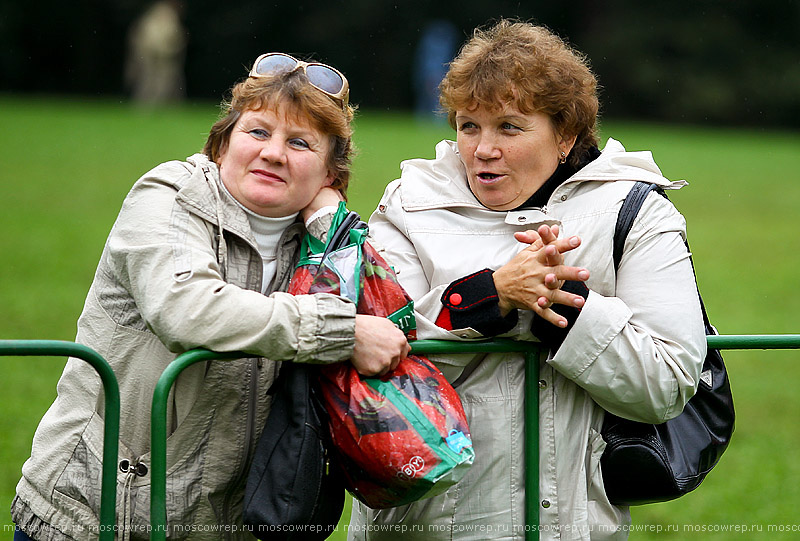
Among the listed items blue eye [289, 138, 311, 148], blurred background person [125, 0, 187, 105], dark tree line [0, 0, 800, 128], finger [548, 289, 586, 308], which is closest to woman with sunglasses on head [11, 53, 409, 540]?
blue eye [289, 138, 311, 148]

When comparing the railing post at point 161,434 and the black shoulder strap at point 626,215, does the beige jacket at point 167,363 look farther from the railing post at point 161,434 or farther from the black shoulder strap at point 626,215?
the black shoulder strap at point 626,215

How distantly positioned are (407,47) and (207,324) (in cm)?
3691

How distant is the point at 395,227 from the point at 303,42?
3578cm

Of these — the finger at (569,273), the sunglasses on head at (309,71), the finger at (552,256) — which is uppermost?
the sunglasses on head at (309,71)

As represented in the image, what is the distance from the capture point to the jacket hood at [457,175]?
117 inches

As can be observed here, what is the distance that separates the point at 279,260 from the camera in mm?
2881

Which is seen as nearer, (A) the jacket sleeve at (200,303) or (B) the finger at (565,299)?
(A) the jacket sleeve at (200,303)

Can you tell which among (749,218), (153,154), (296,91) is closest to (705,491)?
(296,91)

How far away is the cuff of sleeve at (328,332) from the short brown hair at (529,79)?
841 millimetres

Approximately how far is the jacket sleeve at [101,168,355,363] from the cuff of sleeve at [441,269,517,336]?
0.33m

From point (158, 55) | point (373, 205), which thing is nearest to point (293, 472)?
point (373, 205)

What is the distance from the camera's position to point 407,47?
38469 mm

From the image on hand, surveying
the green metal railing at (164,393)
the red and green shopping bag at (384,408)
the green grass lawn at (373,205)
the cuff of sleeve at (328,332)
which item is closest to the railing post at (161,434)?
the green metal railing at (164,393)

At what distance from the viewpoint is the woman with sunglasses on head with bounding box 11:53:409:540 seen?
2543mm
